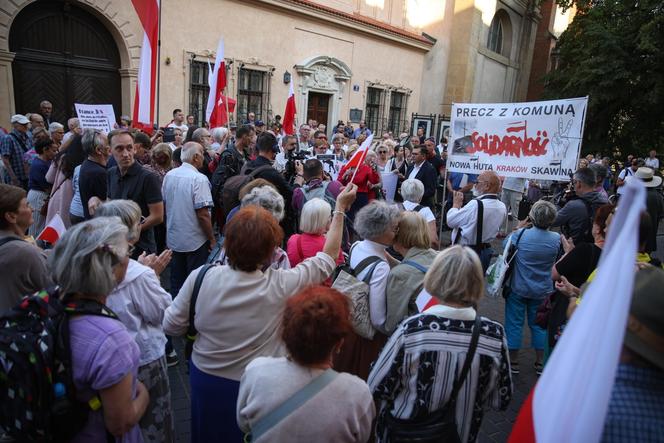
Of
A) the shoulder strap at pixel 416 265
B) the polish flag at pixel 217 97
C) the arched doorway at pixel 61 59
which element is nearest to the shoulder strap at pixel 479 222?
the shoulder strap at pixel 416 265

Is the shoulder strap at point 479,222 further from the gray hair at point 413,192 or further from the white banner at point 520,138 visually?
the white banner at point 520,138

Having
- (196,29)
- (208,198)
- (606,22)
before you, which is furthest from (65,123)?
(606,22)

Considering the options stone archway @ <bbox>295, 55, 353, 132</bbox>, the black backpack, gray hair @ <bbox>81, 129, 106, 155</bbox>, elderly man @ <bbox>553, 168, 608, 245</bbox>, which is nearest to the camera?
the black backpack

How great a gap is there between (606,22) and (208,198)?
23.7 metres

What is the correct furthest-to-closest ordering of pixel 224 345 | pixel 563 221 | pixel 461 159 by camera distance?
pixel 461 159 → pixel 563 221 → pixel 224 345

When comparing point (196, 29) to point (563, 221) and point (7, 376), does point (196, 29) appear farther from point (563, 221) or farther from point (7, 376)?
point (7, 376)

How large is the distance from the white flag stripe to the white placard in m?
7.02

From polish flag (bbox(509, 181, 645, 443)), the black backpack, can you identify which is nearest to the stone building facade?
the black backpack

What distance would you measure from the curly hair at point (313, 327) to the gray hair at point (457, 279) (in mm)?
619

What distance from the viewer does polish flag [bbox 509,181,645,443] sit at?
1008 millimetres

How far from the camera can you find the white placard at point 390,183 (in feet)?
26.6

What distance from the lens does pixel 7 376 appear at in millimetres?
1470

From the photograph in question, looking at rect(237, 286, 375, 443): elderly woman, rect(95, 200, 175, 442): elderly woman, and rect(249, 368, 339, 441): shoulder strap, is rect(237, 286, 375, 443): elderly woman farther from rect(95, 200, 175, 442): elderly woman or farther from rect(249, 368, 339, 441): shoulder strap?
rect(95, 200, 175, 442): elderly woman

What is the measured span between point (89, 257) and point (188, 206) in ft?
9.11
